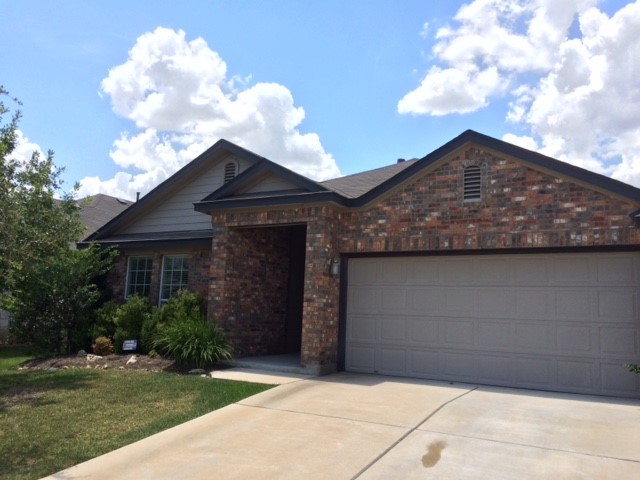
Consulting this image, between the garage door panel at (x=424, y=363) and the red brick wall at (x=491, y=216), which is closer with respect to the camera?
the red brick wall at (x=491, y=216)

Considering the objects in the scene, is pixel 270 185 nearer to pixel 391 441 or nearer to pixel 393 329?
pixel 393 329

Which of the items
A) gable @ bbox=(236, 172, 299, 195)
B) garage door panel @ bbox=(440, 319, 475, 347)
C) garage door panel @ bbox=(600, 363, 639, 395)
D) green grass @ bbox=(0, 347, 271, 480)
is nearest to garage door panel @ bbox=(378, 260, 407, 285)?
garage door panel @ bbox=(440, 319, 475, 347)

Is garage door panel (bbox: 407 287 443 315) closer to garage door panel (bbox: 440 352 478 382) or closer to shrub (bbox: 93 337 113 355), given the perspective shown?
garage door panel (bbox: 440 352 478 382)

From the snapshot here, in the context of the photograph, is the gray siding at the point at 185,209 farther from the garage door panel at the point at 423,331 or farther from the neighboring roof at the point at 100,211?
the garage door panel at the point at 423,331

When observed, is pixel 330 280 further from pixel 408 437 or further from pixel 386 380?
pixel 408 437

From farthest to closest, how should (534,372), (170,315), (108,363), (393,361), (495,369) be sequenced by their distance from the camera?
(170,315)
(108,363)
(393,361)
(495,369)
(534,372)

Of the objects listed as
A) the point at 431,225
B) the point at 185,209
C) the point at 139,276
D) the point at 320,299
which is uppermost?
the point at 185,209

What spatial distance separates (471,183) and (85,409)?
7.46 meters

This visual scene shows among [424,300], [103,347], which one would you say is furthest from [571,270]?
[103,347]

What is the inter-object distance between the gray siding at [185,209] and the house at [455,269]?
1.65 metres

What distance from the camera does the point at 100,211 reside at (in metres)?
21.6

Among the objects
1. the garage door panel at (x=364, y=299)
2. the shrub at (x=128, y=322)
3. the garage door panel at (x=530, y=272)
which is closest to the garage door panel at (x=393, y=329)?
the garage door panel at (x=364, y=299)

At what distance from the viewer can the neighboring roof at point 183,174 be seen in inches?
545

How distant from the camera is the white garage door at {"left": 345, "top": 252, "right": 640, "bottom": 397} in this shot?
902cm
